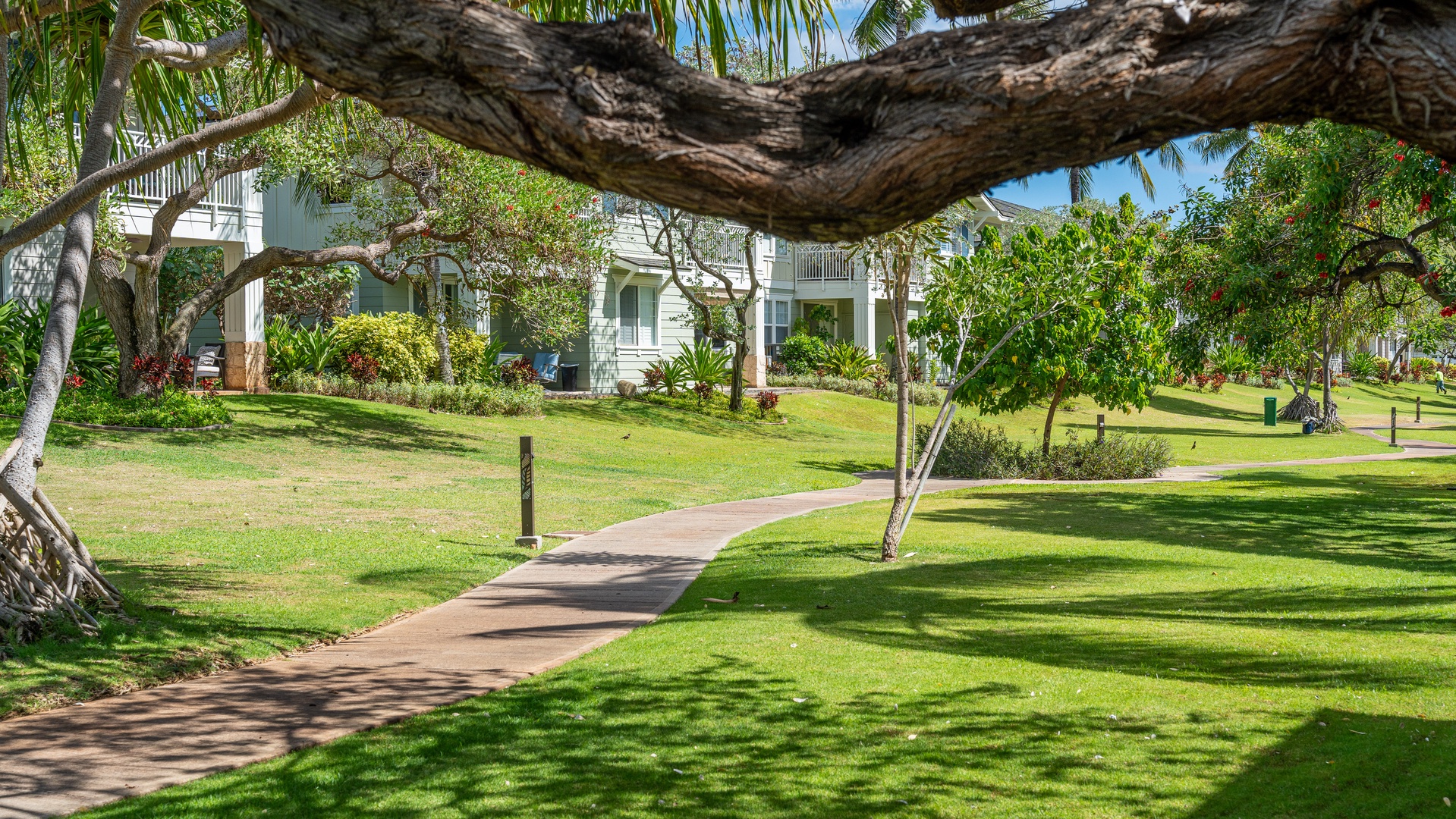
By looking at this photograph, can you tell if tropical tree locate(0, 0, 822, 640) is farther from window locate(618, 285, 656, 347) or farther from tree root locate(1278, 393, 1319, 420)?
tree root locate(1278, 393, 1319, 420)

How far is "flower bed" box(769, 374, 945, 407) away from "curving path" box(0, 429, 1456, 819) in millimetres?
26102

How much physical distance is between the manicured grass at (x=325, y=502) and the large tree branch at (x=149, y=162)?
2558 mm

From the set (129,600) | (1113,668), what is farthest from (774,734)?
(129,600)

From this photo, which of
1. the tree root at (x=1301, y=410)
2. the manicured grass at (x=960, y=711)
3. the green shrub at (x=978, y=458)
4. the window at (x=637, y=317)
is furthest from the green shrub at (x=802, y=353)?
the manicured grass at (x=960, y=711)

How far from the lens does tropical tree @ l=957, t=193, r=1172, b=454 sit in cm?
2048

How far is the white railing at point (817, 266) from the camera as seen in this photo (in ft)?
138

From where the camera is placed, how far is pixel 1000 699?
6676 mm

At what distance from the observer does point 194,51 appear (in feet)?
26.2

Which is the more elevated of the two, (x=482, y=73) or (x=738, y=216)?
(x=482, y=73)

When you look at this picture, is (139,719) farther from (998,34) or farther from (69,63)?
(998,34)

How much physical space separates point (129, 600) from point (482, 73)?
719cm

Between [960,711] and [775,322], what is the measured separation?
37.1m

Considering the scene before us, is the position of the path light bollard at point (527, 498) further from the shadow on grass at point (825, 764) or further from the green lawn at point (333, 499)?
the shadow on grass at point (825, 764)

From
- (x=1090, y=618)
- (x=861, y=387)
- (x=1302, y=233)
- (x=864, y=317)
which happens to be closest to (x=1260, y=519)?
(x=1302, y=233)
